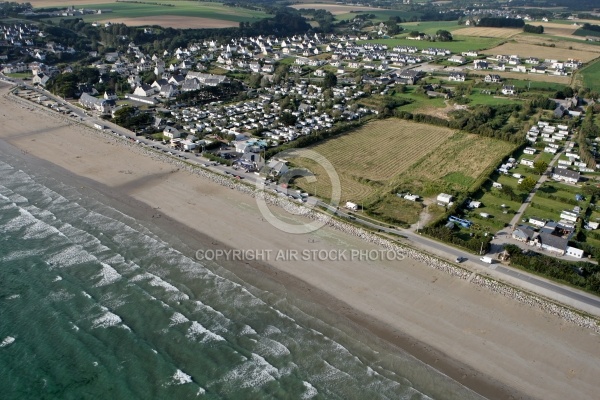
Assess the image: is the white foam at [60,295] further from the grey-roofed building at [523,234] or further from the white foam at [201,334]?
the grey-roofed building at [523,234]

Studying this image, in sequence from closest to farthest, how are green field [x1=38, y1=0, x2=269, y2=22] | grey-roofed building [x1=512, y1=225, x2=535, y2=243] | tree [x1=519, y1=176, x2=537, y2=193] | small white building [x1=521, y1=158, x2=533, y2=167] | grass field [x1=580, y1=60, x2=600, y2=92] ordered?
grey-roofed building [x1=512, y1=225, x2=535, y2=243] → tree [x1=519, y1=176, x2=537, y2=193] → small white building [x1=521, y1=158, x2=533, y2=167] → grass field [x1=580, y1=60, x2=600, y2=92] → green field [x1=38, y1=0, x2=269, y2=22]

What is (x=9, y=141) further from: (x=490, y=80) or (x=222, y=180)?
(x=490, y=80)

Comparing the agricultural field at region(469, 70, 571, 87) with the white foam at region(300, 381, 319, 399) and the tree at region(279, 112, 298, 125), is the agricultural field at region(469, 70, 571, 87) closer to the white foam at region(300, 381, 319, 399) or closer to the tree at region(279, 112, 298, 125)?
the tree at region(279, 112, 298, 125)

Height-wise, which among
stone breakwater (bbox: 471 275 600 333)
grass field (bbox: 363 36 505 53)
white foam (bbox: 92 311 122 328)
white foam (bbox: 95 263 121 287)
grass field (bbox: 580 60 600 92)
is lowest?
white foam (bbox: 92 311 122 328)

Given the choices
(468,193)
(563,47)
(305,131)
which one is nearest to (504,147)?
(468,193)

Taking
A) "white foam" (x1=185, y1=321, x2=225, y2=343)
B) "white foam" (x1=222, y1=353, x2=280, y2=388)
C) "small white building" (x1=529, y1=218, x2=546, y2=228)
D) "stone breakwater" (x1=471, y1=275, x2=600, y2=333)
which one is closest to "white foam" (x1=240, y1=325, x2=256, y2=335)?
"white foam" (x1=185, y1=321, x2=225, y2=343)

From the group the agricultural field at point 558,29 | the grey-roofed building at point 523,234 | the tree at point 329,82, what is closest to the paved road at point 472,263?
the grey-roofed building at point 523,234
